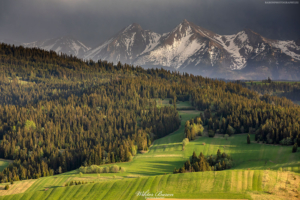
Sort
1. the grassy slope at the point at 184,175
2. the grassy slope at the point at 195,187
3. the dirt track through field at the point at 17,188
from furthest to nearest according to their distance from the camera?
the dirt track through field at the point at 17,188 → the grassy slope at the point at 184,175 → the grassy slope at the point at 195,187

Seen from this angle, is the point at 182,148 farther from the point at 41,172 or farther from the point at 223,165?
the point at 41,172

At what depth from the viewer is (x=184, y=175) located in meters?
107

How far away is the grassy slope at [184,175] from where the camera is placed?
97.0m

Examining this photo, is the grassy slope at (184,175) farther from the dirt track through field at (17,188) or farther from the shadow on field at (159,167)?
the dirt track through field at (17,188)

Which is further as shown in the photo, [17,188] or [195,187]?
[17,188]

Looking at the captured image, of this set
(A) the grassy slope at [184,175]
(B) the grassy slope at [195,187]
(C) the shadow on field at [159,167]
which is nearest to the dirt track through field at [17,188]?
(A) the grassy slope at [184,175]

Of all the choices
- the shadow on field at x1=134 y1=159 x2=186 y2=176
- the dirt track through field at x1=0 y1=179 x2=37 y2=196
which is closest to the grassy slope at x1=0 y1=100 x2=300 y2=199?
the shadow on field at x1=134 y1=159 x2=186 y2=176

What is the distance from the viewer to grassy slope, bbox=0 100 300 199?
97000mm

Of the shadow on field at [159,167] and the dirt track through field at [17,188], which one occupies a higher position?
the shadow on field at [159,167]

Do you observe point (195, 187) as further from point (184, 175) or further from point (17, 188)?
point (17, 188)

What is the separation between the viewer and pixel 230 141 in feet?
595

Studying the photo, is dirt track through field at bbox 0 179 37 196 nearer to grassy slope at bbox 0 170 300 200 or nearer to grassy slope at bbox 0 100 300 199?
grassy slope at bbox 0 100 300 199

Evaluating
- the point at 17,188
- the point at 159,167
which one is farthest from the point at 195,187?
the point at 17,188

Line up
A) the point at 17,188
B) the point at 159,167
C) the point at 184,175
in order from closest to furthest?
the point at 184,175 < the point at 17,188 < the point at 159,167
